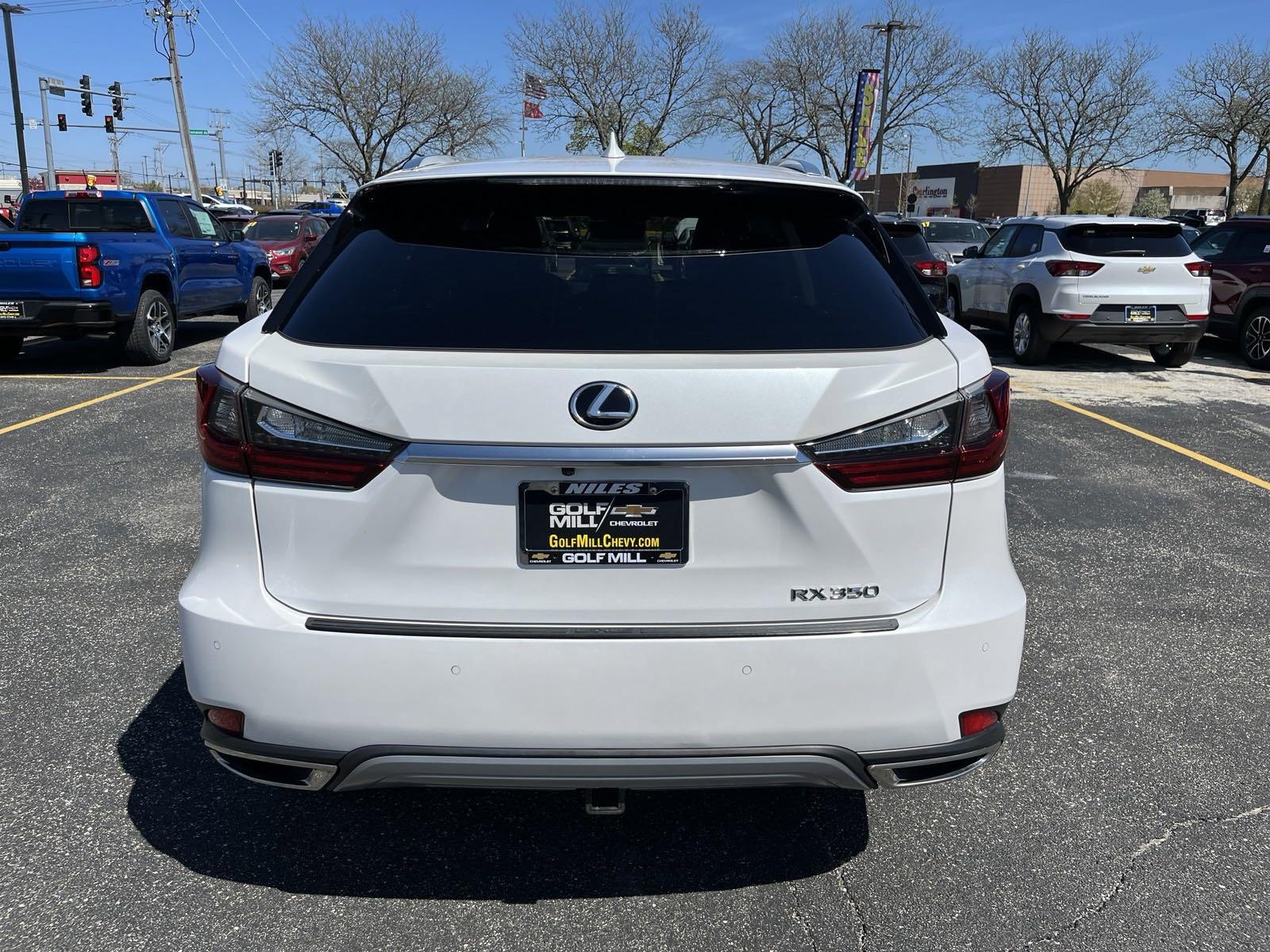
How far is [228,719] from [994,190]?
334 feet

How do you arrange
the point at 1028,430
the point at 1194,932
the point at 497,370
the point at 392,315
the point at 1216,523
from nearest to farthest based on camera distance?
the point at 497,370 → the point at 392,315 → the point at 1194,932 → the point at 1216,523 → the point at 1028,430

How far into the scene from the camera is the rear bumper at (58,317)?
10.1 metres

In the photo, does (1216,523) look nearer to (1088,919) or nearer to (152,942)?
(1088,919)

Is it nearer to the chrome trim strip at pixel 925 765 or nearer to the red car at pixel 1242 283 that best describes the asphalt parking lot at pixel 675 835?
the chrome trim strip at pixel 925 765

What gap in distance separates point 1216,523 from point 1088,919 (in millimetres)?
4101

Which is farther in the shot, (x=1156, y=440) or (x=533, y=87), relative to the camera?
(x=533, y=87)

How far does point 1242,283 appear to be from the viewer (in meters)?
12.2

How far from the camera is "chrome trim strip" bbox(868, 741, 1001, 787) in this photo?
225 centimetres

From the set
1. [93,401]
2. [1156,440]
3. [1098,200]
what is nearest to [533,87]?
[93,401]

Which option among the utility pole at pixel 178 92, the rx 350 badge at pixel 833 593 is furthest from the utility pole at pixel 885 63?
the rx 350 badge at pixel 833 593

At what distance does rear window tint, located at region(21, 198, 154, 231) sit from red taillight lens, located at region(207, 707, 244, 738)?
36.3 ft

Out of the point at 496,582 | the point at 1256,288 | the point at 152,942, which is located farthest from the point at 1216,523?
the point at 1256,288

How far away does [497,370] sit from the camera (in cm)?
207

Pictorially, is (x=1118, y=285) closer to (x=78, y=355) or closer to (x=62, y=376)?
(x=62, y=376)
